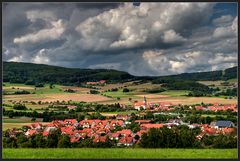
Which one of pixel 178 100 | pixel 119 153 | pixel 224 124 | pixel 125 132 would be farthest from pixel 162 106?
pixel 119 153

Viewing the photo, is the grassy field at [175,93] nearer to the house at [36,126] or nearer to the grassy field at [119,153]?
the grassy field at [119,153]

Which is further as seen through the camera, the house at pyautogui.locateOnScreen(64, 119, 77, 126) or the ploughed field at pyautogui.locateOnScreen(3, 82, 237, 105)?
the ploughed field at pyautogui.locateOnScreen(3, 82, 237, 105)

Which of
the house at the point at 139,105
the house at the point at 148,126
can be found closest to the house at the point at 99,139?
the house at the point at 148,126

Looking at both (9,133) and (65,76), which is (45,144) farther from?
(65,76)

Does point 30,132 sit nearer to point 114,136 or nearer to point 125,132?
point 114,136

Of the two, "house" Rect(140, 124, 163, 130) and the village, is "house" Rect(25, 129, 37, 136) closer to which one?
the village

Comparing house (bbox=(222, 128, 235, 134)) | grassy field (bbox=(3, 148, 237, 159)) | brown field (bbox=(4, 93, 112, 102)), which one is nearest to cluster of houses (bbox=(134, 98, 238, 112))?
house (bbox=(222, 128, 235, 134))
